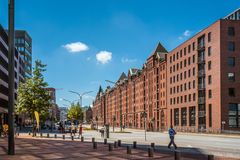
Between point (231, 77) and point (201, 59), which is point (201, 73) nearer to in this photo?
point (201, 59)

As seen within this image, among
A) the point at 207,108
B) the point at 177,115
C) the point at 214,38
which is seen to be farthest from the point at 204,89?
the point at 177,115

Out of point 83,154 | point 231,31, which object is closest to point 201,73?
point 231,31

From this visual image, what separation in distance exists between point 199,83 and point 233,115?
38.9ft

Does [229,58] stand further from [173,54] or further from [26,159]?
[26,159]

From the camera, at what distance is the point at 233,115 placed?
241 ft

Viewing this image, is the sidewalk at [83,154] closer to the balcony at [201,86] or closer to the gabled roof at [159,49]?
the balcony at [201,86]

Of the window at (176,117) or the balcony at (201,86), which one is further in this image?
the window at (176,117)

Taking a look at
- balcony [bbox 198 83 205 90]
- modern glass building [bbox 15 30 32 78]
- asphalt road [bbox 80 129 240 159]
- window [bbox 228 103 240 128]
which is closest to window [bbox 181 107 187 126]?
balcony [bbox 198 83 205 90]

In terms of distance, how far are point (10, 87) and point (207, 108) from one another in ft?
203

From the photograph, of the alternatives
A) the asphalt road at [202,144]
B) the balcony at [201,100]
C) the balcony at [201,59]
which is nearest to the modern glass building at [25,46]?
the balcony at [201,59]

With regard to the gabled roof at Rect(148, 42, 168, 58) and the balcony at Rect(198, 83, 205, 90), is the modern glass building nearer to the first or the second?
the gabled roof at Rect(148, 42, 168, 58)

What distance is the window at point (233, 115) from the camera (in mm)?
73188

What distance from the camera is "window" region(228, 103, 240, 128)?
240 feet

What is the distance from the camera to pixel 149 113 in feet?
397
